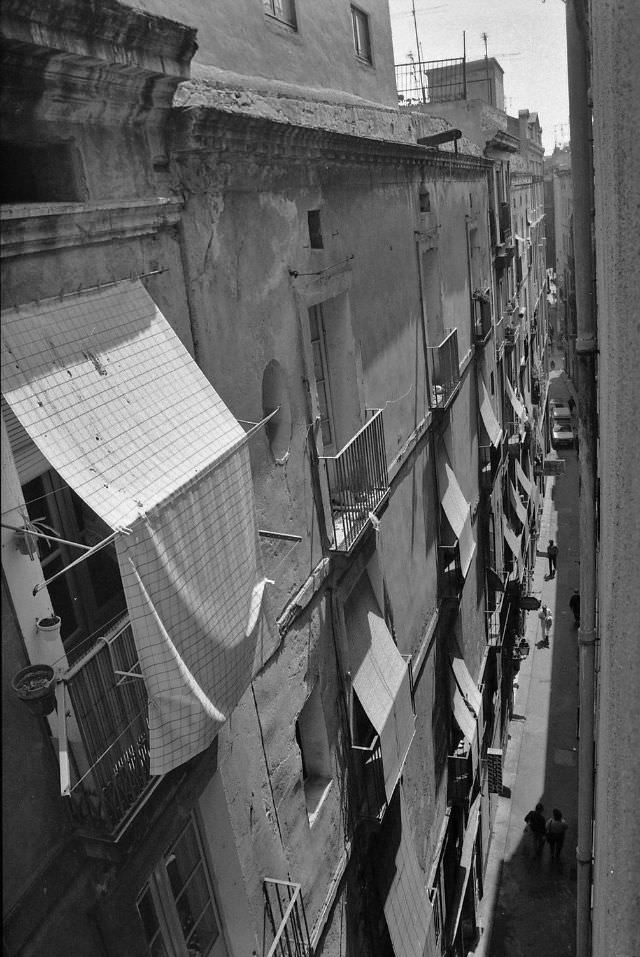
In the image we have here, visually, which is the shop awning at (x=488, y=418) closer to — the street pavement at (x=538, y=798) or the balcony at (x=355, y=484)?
the street pavement at (x=538, y=798)

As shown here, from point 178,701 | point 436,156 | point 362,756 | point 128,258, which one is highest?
point 436,156

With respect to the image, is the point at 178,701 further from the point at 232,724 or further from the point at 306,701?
the point at 306,701

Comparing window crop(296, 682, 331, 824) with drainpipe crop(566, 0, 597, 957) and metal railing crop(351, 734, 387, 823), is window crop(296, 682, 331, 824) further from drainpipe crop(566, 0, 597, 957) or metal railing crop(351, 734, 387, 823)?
drainpipe crop(566, 0, 597, 957)

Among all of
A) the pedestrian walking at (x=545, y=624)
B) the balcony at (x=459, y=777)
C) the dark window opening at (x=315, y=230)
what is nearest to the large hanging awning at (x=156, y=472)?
the dark window opening at (x=315, y=230)

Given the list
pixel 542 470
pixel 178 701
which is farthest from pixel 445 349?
pixel 542 470

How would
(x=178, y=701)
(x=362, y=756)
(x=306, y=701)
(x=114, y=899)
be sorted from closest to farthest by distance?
1. (x=178, y=701)
2. (x=114, y=899)
3. (x=306, y=701)
4. (x=362, y=756)

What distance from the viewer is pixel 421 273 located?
11766mm

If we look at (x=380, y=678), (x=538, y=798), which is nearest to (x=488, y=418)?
Answer: (x=538, y=798)

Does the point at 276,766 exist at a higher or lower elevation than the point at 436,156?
lower

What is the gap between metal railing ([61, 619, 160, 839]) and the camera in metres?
4.13

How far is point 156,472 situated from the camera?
168 inches

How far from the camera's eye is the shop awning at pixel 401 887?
9.10 m

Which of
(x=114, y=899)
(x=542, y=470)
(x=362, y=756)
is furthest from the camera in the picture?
(x=542, y=470)

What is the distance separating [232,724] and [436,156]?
931cm
